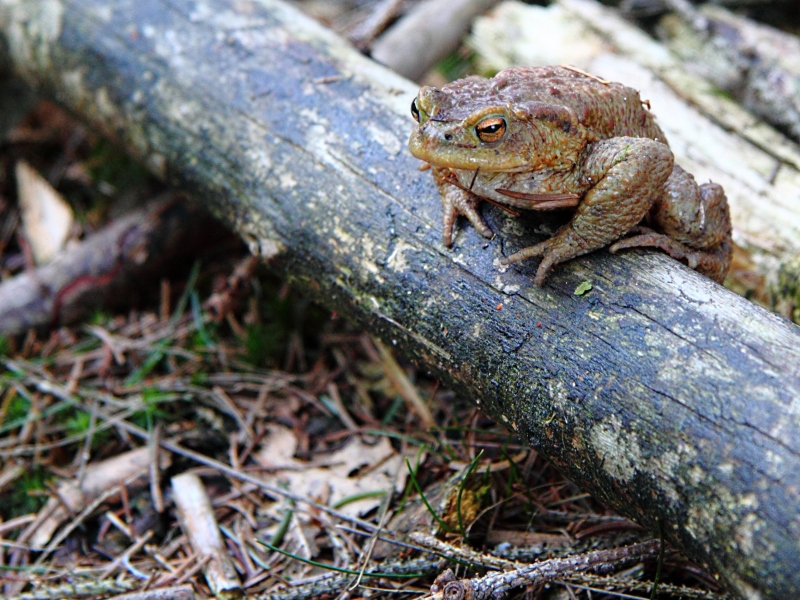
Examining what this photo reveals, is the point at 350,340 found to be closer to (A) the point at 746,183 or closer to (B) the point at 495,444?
(B) the point at 495,444

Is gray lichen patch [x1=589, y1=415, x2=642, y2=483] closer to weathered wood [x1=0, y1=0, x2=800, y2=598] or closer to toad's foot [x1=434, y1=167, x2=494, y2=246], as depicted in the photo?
weathered wood [x1=0, y1=0, x2=800, y2=598]

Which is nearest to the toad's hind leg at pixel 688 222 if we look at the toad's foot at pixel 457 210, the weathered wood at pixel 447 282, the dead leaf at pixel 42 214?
the weathered wood at pixel 447 282

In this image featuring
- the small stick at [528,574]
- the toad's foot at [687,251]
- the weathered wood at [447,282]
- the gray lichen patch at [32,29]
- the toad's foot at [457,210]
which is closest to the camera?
the weathered wood at [447,282]

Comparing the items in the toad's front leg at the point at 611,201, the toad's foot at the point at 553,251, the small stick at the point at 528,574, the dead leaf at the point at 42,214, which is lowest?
the small stick at the point at 528,574

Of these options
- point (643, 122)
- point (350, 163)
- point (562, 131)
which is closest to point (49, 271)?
point (350, 163)

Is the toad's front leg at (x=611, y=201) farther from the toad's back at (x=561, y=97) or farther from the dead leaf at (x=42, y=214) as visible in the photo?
the dead leaf at (x=42, y=214)

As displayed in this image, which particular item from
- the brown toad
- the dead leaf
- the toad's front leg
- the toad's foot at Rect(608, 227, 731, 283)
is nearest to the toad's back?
the brown toad
